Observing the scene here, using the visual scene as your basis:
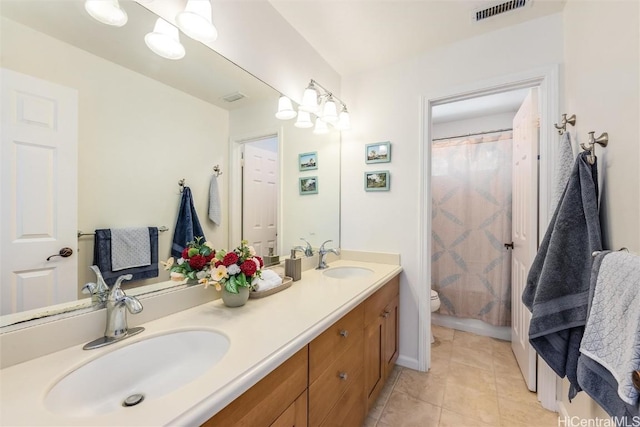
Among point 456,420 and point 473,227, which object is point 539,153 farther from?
point 456,420

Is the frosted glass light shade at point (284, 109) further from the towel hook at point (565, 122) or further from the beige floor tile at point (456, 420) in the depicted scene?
the beige floor tile at point (456, 420)

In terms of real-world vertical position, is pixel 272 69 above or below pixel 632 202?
above

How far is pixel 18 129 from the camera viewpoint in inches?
28.2

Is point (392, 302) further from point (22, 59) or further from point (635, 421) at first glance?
point (22, 59)

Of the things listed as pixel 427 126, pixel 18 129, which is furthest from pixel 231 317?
pixel 427 126

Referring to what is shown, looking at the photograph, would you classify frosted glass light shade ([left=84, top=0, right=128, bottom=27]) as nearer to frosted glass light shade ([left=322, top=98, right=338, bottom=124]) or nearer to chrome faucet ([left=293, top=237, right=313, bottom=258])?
frosted glass light shade ([left=322, top=98, right=338, bottom=124])

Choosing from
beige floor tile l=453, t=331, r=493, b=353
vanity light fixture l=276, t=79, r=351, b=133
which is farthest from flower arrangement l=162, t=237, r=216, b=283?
beige floor tile l=453, t=331, r=493, b=353

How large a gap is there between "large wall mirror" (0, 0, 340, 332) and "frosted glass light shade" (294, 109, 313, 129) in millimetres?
281

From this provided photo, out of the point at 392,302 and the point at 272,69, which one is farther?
the point at 392,302

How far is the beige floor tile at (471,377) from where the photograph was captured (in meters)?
1.84

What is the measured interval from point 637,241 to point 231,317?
56.3 inches

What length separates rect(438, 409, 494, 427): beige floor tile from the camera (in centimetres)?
149

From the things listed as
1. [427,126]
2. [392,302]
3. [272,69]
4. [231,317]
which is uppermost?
[272,69]

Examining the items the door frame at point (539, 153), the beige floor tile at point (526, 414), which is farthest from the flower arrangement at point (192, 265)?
the beige floor tile at point (526, 414)
